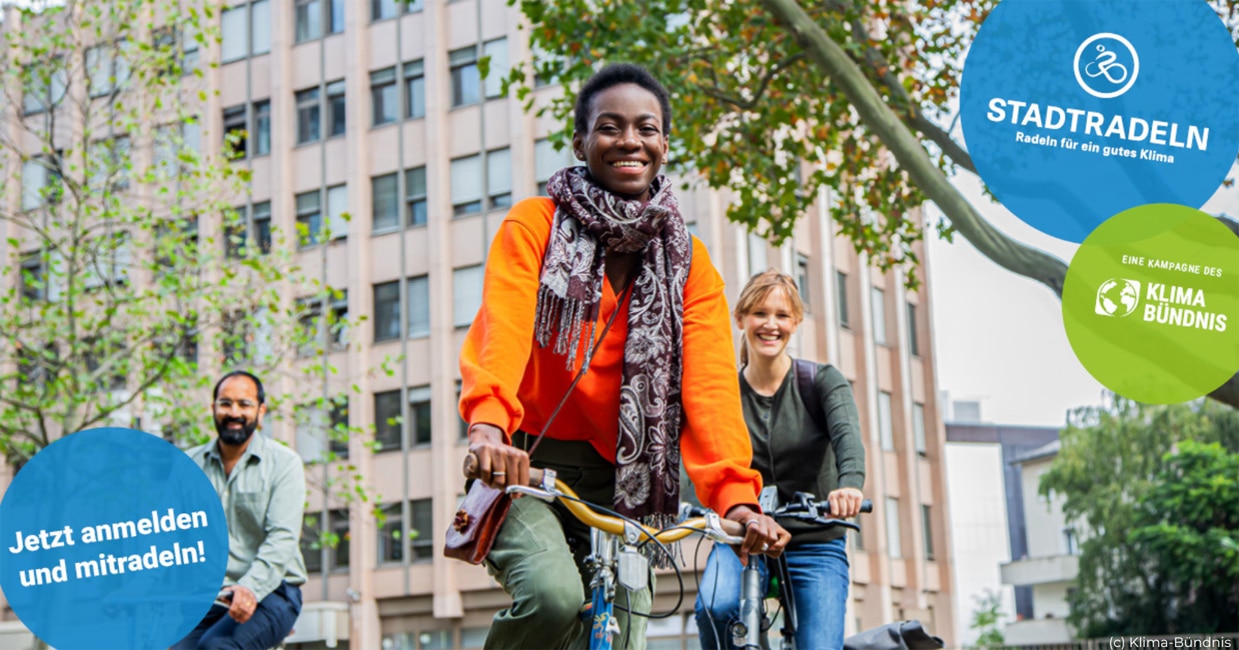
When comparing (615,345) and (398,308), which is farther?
(398,308)

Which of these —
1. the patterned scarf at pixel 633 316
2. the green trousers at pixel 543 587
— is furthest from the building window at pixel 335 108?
the green trousers at pixel 543 587

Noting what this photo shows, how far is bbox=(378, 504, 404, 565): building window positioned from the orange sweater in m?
33.7

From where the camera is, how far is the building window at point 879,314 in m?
41.7

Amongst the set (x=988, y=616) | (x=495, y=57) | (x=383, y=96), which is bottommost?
(x=988, y=616)

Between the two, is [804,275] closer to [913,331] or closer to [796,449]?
[913,331]

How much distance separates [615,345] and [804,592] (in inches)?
73.8

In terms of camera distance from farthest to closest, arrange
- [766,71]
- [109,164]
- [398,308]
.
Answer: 1. [398,308]
2. [109,164]
3. [766,71]

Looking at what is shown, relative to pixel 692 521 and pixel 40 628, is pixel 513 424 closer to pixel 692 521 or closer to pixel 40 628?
pixel 692 521

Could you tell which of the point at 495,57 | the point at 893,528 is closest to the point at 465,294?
the point at 495,57

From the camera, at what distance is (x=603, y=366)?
4.12 metres

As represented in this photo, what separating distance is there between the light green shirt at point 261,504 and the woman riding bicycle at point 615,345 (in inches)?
109

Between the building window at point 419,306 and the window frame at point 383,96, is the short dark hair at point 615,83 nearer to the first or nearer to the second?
the building window at point 419,306

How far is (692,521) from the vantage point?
373 cm

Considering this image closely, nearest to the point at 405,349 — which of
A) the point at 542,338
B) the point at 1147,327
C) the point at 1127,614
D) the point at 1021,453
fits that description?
the point at 1127,614
